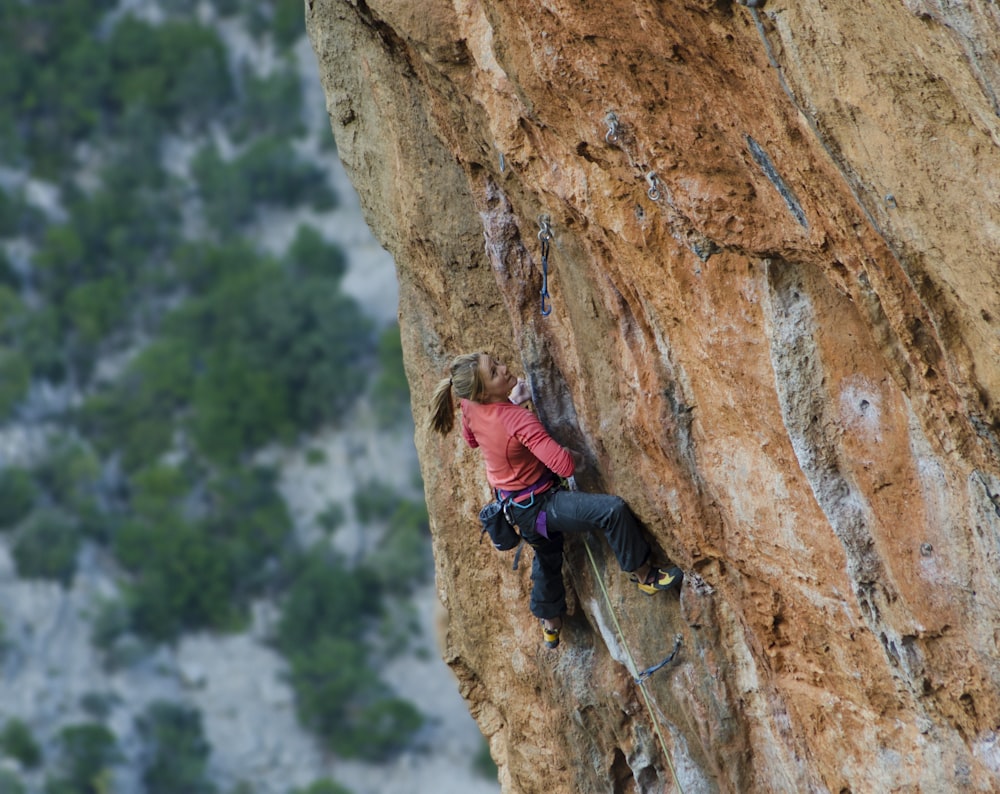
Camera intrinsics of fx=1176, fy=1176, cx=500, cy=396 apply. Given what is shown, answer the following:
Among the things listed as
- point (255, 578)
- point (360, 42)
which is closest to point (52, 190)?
point (255, 578)

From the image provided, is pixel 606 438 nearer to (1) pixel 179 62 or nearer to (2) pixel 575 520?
(2) pixel 575 520

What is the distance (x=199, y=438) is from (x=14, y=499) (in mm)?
6085

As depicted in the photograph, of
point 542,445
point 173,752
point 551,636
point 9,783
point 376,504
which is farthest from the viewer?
point 376,504

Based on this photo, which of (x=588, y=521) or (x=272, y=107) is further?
(x=272, y=107)

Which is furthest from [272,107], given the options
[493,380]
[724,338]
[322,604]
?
[724,338]

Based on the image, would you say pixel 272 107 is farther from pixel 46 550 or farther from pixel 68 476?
pixel 46 550

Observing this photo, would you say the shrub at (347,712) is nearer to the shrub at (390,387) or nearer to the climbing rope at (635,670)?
the shrub at (390,387)

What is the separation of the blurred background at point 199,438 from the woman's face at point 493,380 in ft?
88.9

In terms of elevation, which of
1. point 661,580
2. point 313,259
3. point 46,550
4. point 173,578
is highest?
point 313,259

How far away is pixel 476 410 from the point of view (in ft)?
18.6

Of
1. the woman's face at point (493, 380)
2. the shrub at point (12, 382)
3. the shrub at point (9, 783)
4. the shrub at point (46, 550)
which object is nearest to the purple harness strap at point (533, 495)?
the woman's face at point (493, 380)

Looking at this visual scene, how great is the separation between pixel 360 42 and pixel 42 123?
39676mm

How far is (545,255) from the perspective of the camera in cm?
563

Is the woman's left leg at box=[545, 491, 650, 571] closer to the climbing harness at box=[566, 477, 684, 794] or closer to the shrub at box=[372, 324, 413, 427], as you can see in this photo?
the climbing harness at box=[566, 477, 684, 794]
